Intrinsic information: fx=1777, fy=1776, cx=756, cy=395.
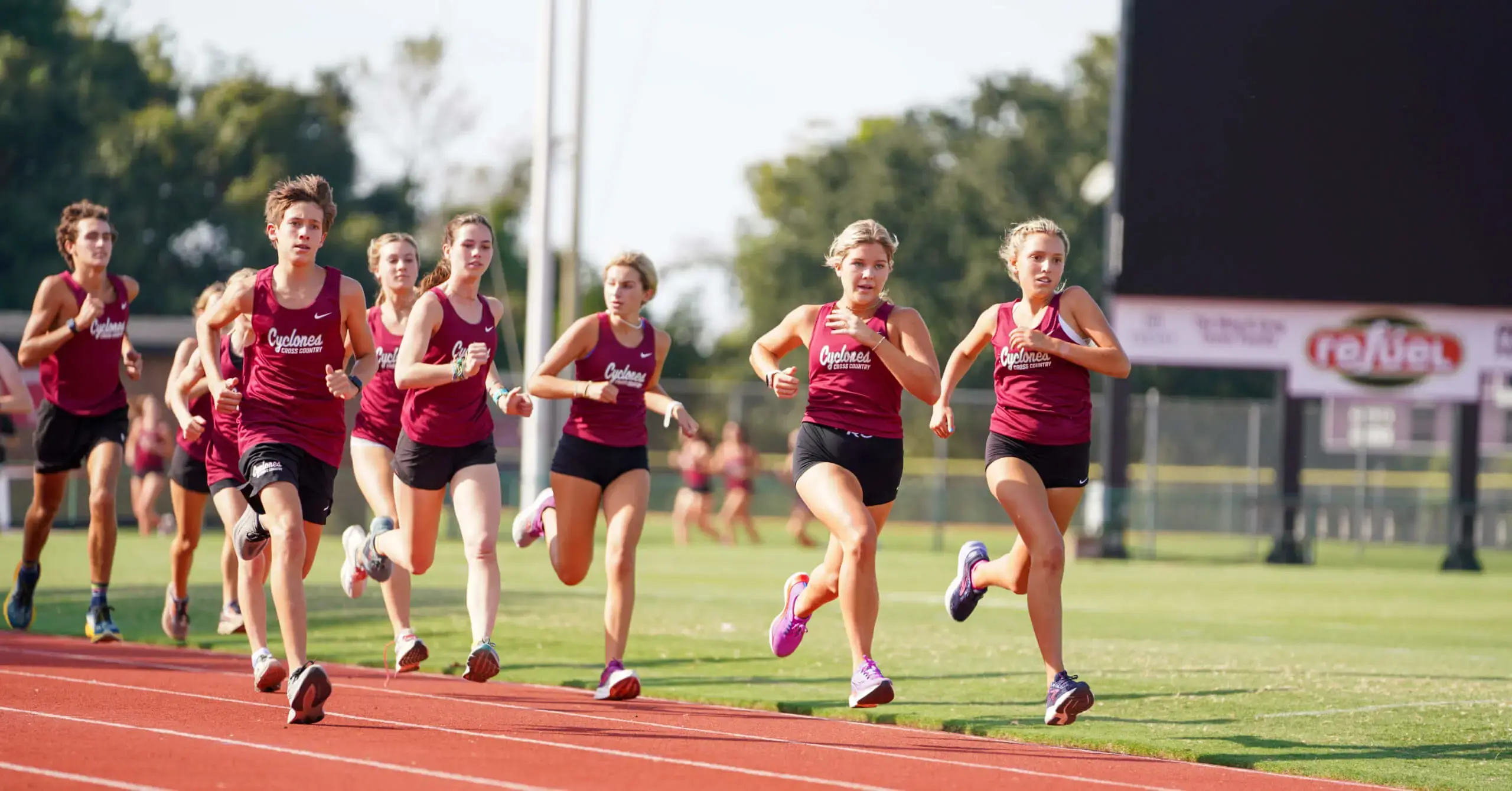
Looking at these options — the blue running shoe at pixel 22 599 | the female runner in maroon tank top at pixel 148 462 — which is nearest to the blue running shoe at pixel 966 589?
the blue running shoe at pixel 22 599

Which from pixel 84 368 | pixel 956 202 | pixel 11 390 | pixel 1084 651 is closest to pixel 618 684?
pixel 11 390

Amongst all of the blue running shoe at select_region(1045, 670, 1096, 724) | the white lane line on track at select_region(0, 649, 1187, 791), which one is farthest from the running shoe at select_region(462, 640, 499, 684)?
the blue running shoe at select_region(1045, 670, 1096, 724)

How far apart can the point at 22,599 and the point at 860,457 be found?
5629mm

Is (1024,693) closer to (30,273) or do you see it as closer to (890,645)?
(890,645)

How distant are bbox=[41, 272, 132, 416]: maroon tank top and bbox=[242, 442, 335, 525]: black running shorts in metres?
3.19

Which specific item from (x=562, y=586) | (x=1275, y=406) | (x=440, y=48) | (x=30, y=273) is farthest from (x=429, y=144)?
(x=562, y=586)

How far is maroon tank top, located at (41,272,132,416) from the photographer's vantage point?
10.8 meters

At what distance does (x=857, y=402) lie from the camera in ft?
27.8

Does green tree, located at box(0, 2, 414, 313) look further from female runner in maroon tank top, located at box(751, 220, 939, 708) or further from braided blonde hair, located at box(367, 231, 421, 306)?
female runner in maroon tank top, located at box(751, 220, 939, 708)

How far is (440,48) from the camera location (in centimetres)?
6506

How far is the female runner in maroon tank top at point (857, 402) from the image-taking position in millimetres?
8219

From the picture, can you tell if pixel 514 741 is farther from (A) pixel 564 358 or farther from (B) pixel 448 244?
(B) pixel 448 244

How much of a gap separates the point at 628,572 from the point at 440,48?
193 ft

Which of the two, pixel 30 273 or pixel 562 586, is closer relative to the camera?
pixel 562 586
